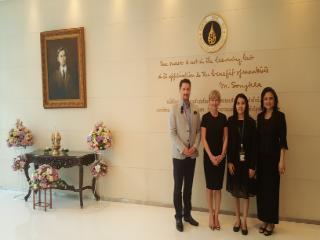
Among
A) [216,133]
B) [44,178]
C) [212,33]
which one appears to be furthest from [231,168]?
[44,178]

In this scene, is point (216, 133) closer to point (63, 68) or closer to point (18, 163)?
point (63, 68)

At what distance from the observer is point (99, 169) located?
4.60 metres

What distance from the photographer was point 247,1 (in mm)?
3928

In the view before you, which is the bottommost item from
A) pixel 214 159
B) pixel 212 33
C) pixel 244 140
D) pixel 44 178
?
pixel 44 178

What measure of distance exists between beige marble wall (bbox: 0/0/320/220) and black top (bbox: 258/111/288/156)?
0.49 m

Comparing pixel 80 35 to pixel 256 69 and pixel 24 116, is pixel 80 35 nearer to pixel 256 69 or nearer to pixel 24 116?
pixel 24 116

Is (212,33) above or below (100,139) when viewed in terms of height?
above

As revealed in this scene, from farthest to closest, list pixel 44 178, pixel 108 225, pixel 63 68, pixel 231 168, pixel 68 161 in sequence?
1. pixel 63 68
2. pixel 68 161
3. pixel 44 178
4. pixel 108 225
5. pixel 231 168

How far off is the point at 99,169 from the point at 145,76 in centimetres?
151

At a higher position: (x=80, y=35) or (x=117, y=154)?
(x=80, y=35)

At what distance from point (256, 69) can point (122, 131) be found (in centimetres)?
209

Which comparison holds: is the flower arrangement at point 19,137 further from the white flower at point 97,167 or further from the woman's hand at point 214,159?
the woman's hand at point 214,159

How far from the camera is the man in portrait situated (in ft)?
16.2

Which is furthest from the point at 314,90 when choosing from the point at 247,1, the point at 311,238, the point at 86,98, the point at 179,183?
the point at 86,98
